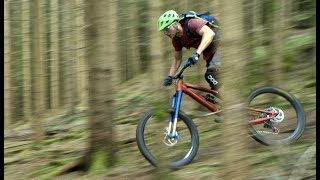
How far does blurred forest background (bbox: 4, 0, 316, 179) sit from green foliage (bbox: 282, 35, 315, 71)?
0.02 metres

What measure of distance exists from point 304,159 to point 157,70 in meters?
1.79

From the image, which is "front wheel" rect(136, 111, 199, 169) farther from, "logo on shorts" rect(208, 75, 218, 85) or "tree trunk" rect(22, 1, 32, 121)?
"tree trunk" rect(22, 1, 32, 121)

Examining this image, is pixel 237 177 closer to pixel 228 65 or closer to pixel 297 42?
pixel 228 65

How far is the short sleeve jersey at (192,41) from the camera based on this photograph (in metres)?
4.93

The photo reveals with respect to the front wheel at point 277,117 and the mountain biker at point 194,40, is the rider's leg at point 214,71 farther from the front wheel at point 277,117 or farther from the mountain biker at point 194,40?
the front wheel at point 277,117

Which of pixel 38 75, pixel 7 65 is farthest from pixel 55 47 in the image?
pixel 38 75

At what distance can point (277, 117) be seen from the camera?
17.5 ft

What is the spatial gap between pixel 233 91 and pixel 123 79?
31.8 feet

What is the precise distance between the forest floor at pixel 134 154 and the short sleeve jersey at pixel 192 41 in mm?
1053

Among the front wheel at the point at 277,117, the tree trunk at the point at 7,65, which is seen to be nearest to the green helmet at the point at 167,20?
the front wheel at the point at 277,117

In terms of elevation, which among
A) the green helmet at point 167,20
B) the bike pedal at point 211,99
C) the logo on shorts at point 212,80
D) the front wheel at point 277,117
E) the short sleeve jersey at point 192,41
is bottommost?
the front wheel at point 277,117

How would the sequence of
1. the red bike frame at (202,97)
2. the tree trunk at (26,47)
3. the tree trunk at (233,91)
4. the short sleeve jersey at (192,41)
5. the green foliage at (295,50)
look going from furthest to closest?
the tree trunk at (26,47) < the green foliage at (295,50) < the red bike frame at (202,97) < the short sleeve jersey at (192,41) < the tree trunk at (233,91)

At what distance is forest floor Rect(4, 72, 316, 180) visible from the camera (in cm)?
453

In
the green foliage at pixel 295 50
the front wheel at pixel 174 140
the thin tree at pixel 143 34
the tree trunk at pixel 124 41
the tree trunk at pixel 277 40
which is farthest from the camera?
the thin tree at pixel 143 34
